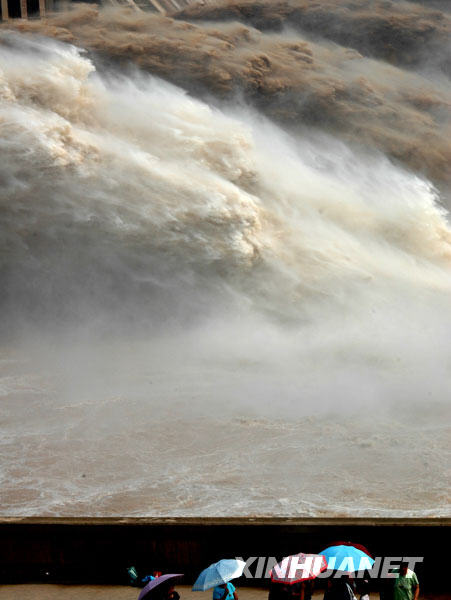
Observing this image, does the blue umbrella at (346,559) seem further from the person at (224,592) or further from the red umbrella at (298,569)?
the person at (224,592)

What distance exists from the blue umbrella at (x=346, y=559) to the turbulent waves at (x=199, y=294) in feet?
16.6

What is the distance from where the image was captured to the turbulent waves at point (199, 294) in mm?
11812

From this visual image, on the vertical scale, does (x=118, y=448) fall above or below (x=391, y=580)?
below

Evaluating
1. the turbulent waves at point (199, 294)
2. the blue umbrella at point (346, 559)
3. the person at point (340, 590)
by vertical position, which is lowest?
the turbulent waves at point (199, 294)

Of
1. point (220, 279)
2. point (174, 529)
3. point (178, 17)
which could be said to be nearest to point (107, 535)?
point (174, 529)

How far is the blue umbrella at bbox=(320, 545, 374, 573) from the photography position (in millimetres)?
5176

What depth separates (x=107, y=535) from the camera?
22.6 feet

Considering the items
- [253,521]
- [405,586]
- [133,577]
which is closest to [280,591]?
[405,586]

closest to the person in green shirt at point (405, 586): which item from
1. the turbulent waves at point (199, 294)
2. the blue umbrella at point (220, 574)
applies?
the blue umbrella at point (220, 574)

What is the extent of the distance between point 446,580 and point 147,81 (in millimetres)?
20244

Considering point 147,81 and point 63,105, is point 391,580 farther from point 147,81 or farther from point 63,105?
point 147,81

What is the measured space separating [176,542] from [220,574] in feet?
5.47

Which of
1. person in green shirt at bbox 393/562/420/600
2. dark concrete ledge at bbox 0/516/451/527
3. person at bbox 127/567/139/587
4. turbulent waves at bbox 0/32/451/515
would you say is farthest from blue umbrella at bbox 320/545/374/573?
turbulent waves at bbox 0/32/451/515

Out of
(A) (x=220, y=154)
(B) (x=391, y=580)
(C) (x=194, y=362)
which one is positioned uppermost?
(B) (x=391, y=580)
